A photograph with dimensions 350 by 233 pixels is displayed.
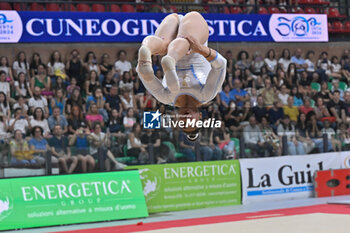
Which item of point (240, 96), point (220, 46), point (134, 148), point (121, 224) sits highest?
point (220, 46)

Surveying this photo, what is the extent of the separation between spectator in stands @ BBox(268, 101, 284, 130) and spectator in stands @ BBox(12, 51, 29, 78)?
20.6 feet

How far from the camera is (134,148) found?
15.3m

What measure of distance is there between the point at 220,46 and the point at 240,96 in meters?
1.85

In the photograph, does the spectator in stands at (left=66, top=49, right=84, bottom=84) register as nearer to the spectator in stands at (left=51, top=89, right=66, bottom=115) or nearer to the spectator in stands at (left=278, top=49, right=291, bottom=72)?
the spectator in stands at (left=51, top=89, right=66, bottom=115)

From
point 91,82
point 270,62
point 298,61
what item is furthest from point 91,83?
point 298,61

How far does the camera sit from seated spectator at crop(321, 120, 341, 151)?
1772 cm

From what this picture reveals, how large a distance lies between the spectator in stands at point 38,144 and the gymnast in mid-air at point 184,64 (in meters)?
6.45

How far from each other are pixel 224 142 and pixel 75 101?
401 cm

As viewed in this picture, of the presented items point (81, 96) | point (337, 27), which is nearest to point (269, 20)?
point (81, 96)

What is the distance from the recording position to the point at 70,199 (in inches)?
578

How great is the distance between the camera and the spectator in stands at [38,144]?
1402 centimetres

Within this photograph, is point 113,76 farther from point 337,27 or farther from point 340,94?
point 337,27

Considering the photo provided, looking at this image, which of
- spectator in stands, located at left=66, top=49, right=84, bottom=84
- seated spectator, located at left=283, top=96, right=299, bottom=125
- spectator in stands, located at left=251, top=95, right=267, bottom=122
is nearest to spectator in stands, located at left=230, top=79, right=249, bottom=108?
spectator in stands, located at left=251, top=95, right=267, bottom=122

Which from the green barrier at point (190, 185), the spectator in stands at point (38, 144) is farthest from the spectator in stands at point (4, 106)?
the green barrier at point (190, 185)
